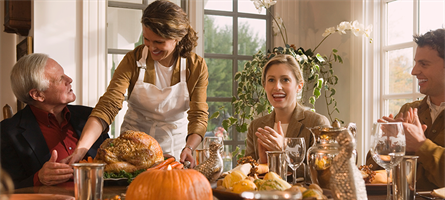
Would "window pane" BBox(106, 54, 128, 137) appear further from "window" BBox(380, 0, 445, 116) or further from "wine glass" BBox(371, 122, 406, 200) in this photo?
"wine glass" BBox(371, 122, 406, 200)

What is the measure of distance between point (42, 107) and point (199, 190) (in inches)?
60.7

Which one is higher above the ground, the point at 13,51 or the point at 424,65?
the point at 13,51

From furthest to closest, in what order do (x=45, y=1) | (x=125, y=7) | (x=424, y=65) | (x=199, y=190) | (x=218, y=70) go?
(x=218, y=70) < (x=125, y=7) < (x=45, y=1) < (x=424, y=65) < (x=199, y=190)

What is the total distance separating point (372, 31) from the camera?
3.39 meters

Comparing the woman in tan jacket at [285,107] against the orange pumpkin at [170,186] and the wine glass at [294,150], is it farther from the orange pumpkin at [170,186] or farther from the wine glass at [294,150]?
the orange pumpkin at [170,186]

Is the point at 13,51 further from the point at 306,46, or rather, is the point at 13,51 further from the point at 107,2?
the point at 306,46

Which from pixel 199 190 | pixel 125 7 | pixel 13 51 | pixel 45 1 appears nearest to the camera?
pixel 199 190

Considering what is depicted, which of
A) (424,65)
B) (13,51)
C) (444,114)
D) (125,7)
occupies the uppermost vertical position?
(125,7)

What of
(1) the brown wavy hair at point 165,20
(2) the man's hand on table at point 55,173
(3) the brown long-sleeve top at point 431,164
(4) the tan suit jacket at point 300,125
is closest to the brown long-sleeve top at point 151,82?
(1) the brown wavy hair at point 165,20

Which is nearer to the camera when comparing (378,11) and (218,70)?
(378,11)

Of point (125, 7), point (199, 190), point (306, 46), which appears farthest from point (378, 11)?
point (199, 190)

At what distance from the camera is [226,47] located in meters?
4.06

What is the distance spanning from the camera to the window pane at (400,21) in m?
3.20

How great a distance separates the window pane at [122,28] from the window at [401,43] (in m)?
2.17
